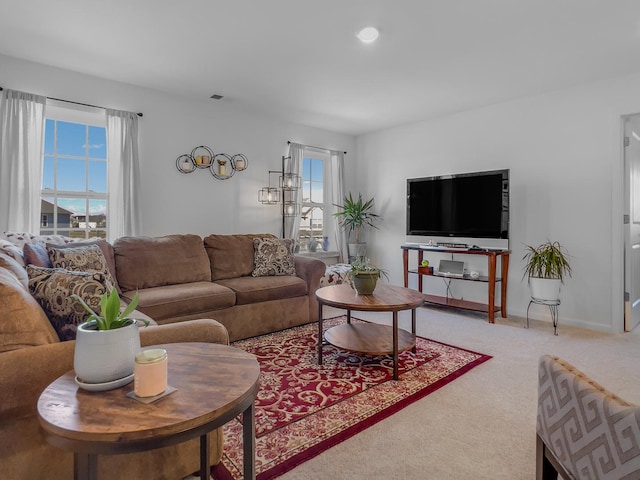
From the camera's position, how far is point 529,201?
4.03 metres

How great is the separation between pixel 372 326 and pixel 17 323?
2.44 meters

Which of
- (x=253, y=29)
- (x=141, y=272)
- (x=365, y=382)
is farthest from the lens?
(x=141, y=272)

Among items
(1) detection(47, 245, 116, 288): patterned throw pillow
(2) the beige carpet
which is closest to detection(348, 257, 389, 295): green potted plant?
(2) the beige carpet

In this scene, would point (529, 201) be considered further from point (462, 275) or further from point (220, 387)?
point (220, 387)

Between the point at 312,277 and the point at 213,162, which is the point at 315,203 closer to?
the point at 213,162

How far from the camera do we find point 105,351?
1.04 metres

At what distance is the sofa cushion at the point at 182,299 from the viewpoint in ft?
9.07

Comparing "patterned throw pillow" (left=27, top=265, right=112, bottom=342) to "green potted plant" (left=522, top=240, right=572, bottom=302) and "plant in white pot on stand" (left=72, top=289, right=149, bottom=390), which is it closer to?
"plant in white pot on stand" (left=72, top=289, right=149, bottom=390)

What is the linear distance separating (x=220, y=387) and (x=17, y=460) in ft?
2.41

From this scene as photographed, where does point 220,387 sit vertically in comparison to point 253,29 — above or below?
below

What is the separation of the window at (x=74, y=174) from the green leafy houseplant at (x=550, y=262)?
4.55 meters

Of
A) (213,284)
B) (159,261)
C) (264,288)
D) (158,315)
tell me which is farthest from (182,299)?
(264,288)

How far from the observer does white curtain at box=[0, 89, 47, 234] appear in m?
3.10

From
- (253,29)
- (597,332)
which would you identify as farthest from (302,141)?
(597,332)
